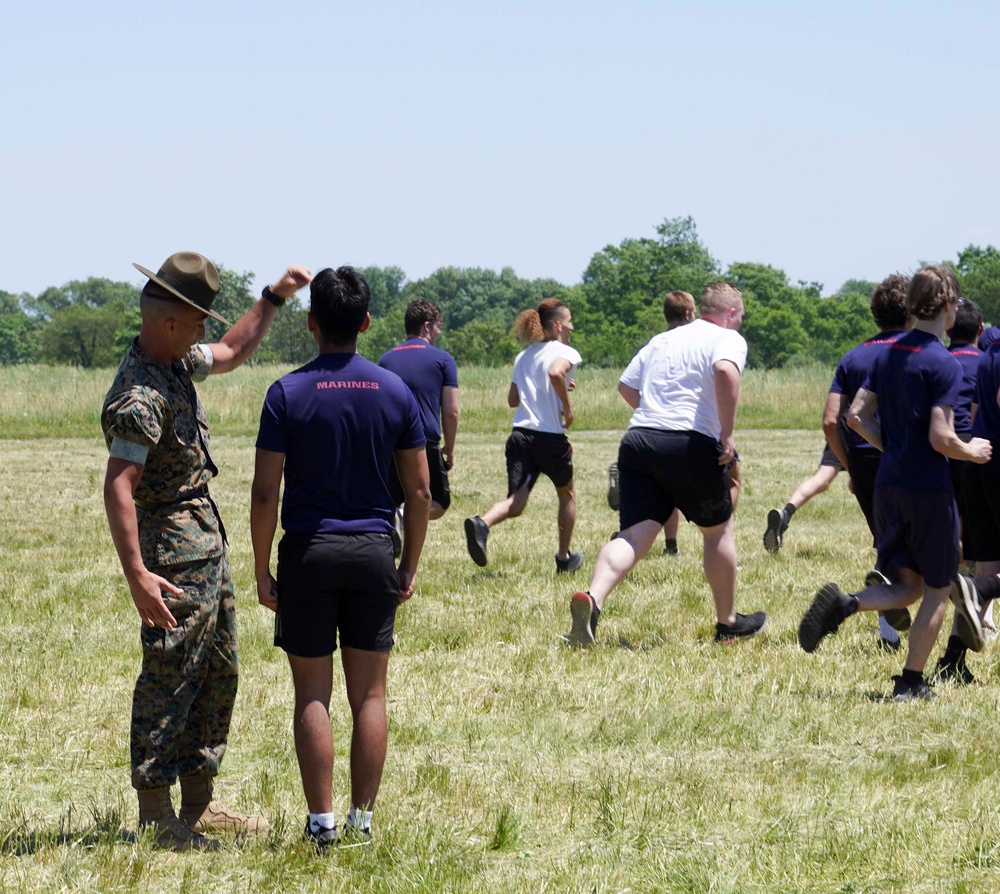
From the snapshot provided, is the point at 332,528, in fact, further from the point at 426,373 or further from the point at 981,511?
the point at 426,373

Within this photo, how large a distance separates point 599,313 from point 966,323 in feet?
308

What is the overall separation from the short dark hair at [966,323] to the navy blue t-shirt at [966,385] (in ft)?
0.18

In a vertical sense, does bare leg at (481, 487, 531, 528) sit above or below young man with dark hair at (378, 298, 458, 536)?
below

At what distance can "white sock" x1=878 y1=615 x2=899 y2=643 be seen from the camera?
739 cm

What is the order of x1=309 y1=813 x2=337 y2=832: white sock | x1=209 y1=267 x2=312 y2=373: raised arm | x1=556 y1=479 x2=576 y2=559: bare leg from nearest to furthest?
x1=309 y1=813 x2=337 y2=832: white sock, x1=209 y1=267 x2=312 y2=373: raised arm, x1=556 y1=479 x2=576 y2=559: bare leg

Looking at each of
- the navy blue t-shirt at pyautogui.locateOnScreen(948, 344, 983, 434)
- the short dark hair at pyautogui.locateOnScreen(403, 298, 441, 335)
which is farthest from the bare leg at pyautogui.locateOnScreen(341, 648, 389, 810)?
the short dark hair at pyautogui.locateOnScreen(403, 298, 441, 335)

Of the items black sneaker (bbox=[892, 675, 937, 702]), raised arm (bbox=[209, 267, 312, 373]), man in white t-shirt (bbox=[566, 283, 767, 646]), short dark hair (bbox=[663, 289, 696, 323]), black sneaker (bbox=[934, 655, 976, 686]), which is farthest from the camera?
short dark hair (bbox=[663, 289, 696, 323])

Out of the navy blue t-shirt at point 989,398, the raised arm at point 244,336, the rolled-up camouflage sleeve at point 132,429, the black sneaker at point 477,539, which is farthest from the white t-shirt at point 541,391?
the rolled-up camouflage sleeve at point 132,429

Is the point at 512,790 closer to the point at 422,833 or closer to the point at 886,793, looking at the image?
the point at 422,833

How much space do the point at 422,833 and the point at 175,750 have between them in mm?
836

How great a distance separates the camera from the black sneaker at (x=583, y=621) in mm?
7139

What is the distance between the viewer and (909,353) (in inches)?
235

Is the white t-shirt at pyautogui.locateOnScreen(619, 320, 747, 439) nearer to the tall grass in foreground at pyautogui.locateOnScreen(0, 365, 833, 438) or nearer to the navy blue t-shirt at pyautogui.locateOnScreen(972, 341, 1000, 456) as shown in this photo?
the navy blue t-shirt at pyautogui.locateOnScreen(972, 341, 1000, 456)

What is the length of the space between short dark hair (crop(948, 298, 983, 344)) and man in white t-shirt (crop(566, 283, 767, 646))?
1247 mm
